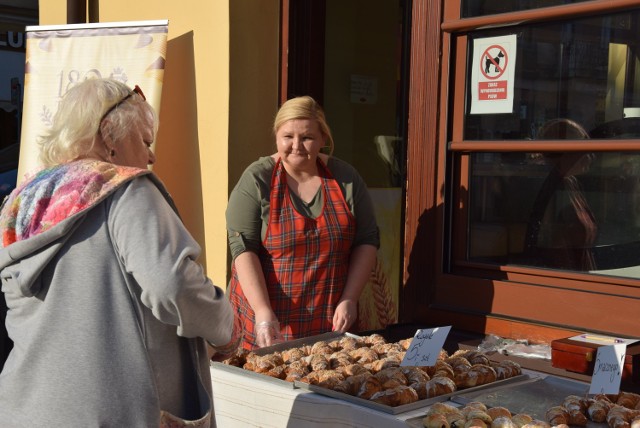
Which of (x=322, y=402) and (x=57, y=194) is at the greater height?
(x=57, y=194)

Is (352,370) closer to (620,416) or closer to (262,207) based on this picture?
(620,416)

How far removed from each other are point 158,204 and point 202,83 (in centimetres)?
212

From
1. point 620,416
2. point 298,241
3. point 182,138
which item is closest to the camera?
point 620,416

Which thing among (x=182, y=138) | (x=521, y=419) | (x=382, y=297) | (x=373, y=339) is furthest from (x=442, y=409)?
(x=182, y=138)

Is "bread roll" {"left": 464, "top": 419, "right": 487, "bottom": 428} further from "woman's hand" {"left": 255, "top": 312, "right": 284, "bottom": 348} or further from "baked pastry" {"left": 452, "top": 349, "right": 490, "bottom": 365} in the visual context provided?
"woman's hand" {"left": 255, "top": 312, "right": 284, "bottom": 348}

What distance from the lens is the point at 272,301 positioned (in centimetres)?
280

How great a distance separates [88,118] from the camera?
1.65 meters

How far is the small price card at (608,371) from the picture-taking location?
1.71m

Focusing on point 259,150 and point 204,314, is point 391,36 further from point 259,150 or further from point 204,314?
point 204,314

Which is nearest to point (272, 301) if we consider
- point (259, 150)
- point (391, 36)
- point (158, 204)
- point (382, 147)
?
point (259, 150)

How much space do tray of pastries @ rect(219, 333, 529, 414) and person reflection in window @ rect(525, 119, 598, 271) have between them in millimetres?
503

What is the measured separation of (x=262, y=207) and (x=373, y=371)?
909 millimetres

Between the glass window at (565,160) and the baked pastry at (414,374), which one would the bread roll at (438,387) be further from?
the glass window at (565,160)

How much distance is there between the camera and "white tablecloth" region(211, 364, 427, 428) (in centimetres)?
181
